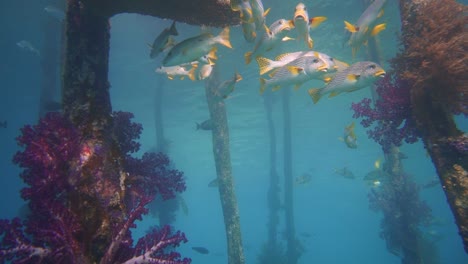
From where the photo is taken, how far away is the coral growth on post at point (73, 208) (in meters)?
2.94

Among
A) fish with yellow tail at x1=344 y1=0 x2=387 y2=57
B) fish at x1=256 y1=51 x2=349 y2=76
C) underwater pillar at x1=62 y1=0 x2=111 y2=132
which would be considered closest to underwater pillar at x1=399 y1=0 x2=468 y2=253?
fish with yellow tail at x1=344 y1=0 x2=387 y2=57

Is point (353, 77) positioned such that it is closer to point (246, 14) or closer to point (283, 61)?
point (283, 61)

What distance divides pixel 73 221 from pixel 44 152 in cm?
94

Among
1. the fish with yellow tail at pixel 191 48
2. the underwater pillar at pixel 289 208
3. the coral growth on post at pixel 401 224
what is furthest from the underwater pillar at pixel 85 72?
the underwater pillar at pixel 289 208

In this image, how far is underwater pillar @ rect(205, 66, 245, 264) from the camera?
10.9 meters

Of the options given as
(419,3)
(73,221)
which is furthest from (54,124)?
(419,3)

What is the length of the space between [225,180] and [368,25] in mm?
8490

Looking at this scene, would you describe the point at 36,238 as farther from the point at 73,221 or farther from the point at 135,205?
the point at 135,205

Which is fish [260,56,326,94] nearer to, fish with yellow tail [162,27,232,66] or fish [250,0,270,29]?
fish [250,0,270,29]

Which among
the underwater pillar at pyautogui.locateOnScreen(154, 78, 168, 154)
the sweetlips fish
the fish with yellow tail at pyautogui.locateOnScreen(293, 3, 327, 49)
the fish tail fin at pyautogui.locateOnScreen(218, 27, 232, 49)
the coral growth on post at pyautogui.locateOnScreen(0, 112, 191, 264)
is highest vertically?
the underwater pillar at pyautogui.locateOnScreen(154, 78, 168, 154)

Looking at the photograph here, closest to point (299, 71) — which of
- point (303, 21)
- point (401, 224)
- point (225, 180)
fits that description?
point (303, 21)

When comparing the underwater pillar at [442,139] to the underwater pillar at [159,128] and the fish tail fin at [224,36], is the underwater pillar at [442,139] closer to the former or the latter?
the fish tail fin at [224,36]

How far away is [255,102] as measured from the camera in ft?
104

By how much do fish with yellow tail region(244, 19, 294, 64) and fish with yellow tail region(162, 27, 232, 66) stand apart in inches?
31.1
